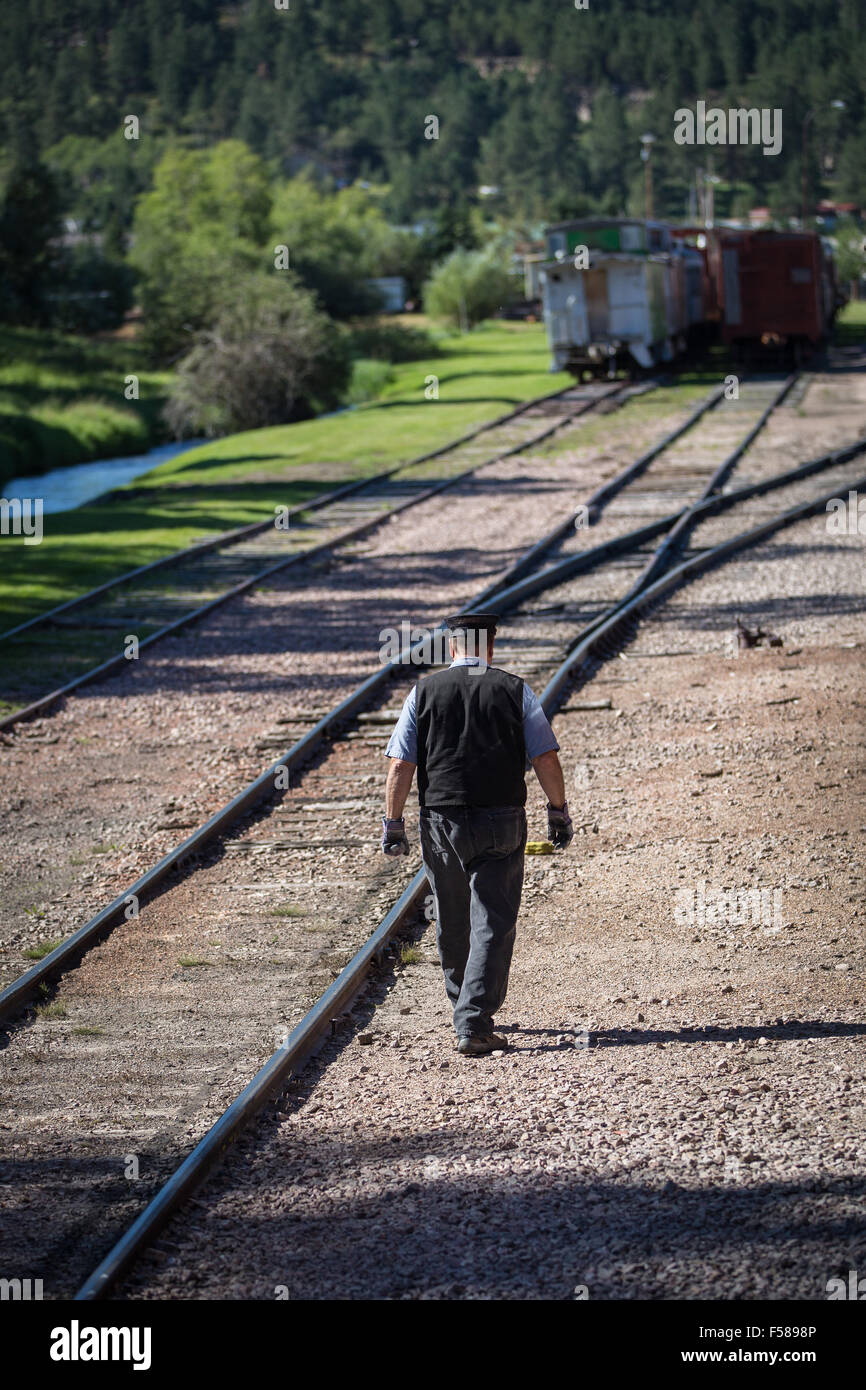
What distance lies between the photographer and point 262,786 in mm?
11828

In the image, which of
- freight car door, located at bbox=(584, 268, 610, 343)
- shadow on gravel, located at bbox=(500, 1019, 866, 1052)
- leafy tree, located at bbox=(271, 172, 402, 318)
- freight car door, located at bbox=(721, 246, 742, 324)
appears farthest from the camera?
leafy tree, located at bbox=(271, 172, 402, 318)

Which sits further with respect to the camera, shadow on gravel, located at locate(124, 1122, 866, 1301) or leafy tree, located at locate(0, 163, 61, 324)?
leafy tree, located at locate(0, 163, 61, 324)

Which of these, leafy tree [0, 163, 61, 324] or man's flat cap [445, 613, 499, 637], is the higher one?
leafy tree [0, 163, 61, 324]

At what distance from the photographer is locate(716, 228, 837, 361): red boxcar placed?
41688 mm

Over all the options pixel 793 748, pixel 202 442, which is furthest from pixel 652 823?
pixel 202 442

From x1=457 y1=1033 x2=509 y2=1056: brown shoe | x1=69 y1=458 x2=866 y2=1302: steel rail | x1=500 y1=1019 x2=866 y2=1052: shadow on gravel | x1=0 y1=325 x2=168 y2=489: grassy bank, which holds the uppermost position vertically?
x1=0 y1=325 x2=168 y2=489: grassy bank

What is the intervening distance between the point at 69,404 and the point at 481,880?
47.9 metres

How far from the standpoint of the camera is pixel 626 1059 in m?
7.16

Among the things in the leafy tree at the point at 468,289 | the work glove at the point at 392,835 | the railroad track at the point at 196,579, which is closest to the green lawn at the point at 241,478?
the railroad track at the point at 196,579

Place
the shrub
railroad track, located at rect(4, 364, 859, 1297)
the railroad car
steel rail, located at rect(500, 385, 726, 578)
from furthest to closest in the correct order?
1. the shrub
2. the railroad car
3. steel rail, located at rect(500, 385, 726, 578)
4. railroad track, located at rect(4, 364, 859, 1297)

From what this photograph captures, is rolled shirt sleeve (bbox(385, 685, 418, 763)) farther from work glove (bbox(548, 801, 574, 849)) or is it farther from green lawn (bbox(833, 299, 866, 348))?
green lawn (bbox(833, 299, 866, 348))

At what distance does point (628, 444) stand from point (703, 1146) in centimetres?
2712

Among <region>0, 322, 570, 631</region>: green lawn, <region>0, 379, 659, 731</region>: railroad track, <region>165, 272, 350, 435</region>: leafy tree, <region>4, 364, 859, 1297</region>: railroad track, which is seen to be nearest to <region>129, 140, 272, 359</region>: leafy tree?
<region>165, 272, 350, 435</region>: leafy tree
